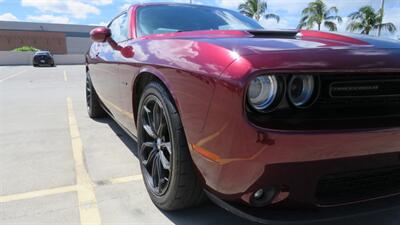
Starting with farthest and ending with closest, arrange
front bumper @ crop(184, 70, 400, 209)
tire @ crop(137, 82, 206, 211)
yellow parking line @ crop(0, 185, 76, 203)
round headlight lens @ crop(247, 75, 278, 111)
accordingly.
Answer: yellow parking line @ crop(0, 185, 76, 203), tire @ crop(137, 82, 206, 211), round headlight lens @ crop(247, 75, 278, 111), front bumper @ crop(184, 70, 400, 209)

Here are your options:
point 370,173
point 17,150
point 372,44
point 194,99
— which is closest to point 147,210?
point 194,99

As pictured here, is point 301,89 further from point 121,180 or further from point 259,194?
point 121,180

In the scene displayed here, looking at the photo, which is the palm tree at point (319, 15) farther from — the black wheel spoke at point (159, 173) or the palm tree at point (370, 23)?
the black wheel spoke at point (159, 173)

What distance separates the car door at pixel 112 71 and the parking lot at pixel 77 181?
52 cm

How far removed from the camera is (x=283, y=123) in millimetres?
1740

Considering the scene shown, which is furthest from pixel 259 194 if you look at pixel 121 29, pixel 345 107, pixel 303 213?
pixel 121 29

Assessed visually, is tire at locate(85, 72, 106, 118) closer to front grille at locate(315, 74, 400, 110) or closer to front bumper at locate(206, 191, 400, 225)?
front bumper at locate(206, 191, 400, 225)

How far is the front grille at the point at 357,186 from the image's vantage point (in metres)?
1.92

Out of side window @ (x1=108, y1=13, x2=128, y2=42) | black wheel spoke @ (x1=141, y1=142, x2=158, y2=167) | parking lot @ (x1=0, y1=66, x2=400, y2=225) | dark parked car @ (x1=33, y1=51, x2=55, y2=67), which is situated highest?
side window @ (x1=108, y1=13, x2=128, y2=42)

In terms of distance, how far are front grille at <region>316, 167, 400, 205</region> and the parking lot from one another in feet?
1.40

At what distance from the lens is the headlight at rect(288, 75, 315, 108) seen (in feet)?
6.07

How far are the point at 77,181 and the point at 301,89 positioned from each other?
6.83ft

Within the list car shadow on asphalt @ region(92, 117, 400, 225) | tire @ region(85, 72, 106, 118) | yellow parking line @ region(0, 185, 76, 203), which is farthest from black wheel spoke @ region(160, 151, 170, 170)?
tire @ region(85, 72, 106, 118)

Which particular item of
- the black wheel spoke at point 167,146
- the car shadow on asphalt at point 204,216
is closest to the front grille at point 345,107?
the black wheel spoke at point 167,146
